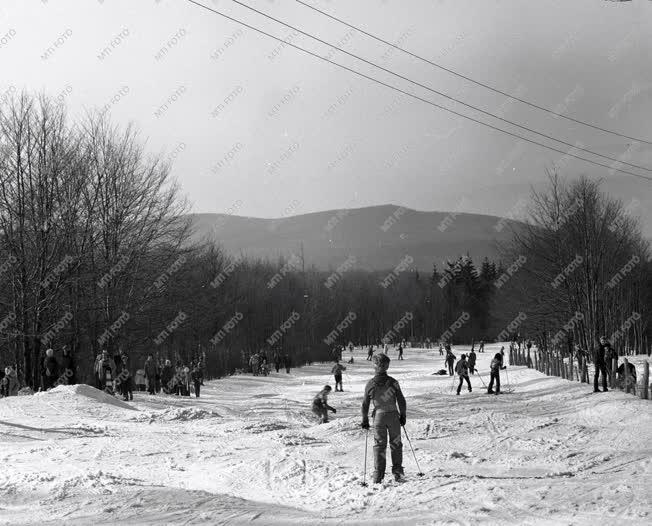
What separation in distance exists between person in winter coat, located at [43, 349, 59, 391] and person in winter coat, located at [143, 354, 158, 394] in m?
4.74

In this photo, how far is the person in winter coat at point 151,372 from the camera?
2723 centimetres

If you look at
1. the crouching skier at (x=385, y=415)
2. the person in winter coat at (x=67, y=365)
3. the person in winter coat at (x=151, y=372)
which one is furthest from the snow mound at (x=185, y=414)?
the crouching skier at (x=385, y=415)

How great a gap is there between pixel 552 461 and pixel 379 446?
3754 mm

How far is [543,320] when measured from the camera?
42.5 meters

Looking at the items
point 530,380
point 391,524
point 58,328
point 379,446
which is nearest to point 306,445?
point 379,446

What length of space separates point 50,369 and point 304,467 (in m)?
15.0

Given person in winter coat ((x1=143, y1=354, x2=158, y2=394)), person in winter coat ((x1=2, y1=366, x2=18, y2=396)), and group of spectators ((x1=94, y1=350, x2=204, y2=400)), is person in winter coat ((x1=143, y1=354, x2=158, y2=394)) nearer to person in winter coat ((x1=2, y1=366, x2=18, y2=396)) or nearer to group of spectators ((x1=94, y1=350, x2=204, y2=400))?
group of spectators ((x1=94, y1=350, x2=204, y2=400))

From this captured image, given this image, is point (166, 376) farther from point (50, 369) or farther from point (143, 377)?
point (50, 369)

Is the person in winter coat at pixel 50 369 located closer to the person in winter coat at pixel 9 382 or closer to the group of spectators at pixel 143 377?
the person in winter coat at pixel 9 382

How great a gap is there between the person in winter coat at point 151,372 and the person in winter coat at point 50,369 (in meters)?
4.74

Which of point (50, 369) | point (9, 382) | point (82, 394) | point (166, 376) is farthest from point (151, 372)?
point (82, 394)

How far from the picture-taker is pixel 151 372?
27578 millimetres

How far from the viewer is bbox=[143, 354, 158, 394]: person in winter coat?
27234mm

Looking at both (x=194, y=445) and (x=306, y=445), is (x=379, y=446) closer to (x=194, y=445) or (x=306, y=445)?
(x=306, y=445)
